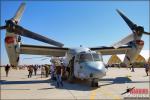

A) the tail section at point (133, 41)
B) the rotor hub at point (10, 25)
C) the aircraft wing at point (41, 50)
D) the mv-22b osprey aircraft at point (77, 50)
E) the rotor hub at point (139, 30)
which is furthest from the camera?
the aircraft wing at point (41, 50)

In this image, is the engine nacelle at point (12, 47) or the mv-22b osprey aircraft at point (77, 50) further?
the engine nacelle at point (12, 47)

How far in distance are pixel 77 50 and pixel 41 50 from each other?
25.8 feet

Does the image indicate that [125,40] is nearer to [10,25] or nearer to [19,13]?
[19,13]

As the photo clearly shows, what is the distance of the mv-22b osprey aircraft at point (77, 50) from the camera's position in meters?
18.0

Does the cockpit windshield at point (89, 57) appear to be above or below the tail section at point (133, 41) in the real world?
below

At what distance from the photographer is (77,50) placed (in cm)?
2131

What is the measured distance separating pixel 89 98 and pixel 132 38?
15.9 metres

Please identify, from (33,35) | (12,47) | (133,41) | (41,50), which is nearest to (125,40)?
(133,41)

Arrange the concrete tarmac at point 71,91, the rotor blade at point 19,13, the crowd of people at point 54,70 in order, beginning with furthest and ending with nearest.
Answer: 1. the rotor blade at point 19,13
2. the crowd of people at point 54,70
3. the concrete tarmac at point 71,91

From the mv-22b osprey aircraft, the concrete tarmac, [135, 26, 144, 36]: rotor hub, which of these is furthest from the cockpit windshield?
[135, 26, 144, 36]: rotor hub

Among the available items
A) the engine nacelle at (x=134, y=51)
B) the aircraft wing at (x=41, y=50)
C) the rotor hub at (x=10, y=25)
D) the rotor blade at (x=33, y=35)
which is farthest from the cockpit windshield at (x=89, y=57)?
the engine nacelle at (x=134, y=51)

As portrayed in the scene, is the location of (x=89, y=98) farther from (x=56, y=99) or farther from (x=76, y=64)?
(x=76, y=64)

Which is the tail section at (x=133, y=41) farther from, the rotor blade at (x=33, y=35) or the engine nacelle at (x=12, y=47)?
the engine nacelle at (x=12, y=47)

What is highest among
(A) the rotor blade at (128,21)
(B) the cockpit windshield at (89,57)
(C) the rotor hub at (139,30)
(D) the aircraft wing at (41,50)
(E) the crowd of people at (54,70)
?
(A) the rotor blade at (128,21)
